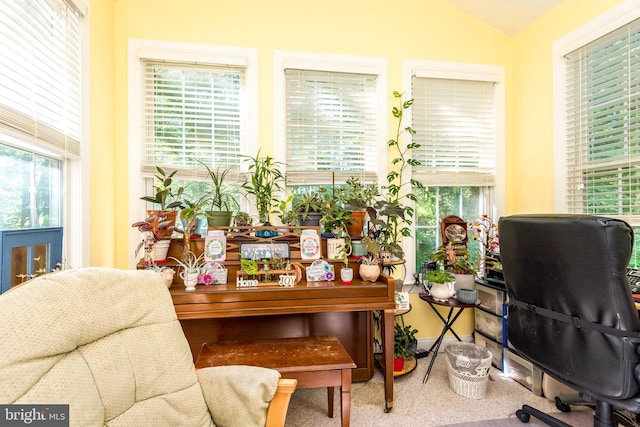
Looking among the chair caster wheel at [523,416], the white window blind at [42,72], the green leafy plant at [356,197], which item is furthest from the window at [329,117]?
the chair caster wheel at [523,416]

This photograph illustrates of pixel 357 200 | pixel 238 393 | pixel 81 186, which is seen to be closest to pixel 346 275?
pixel 357 200

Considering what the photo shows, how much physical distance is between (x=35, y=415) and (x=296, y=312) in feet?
4.03

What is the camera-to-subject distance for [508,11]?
8.65ft

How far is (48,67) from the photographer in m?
1.51

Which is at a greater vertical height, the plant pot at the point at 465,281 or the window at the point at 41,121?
the window at the point at 41,121

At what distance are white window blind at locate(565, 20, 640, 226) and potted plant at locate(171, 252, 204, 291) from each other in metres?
2.71

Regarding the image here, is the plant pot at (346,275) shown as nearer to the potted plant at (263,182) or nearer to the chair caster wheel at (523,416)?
the potted plant at (263,182)

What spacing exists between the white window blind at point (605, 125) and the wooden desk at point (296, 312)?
5.35 feet

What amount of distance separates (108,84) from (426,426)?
2.98 m

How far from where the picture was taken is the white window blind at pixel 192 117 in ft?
7.84

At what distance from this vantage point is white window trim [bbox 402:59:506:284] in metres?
2.71

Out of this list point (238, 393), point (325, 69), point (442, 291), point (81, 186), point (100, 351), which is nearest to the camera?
point (100, 351)

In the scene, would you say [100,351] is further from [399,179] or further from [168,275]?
[399,179]

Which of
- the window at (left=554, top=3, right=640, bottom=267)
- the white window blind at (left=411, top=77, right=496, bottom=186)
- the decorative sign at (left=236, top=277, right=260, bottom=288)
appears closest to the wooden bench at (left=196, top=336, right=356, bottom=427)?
the decorative sign at (left=236, top=277, right=260, bottom=288)
